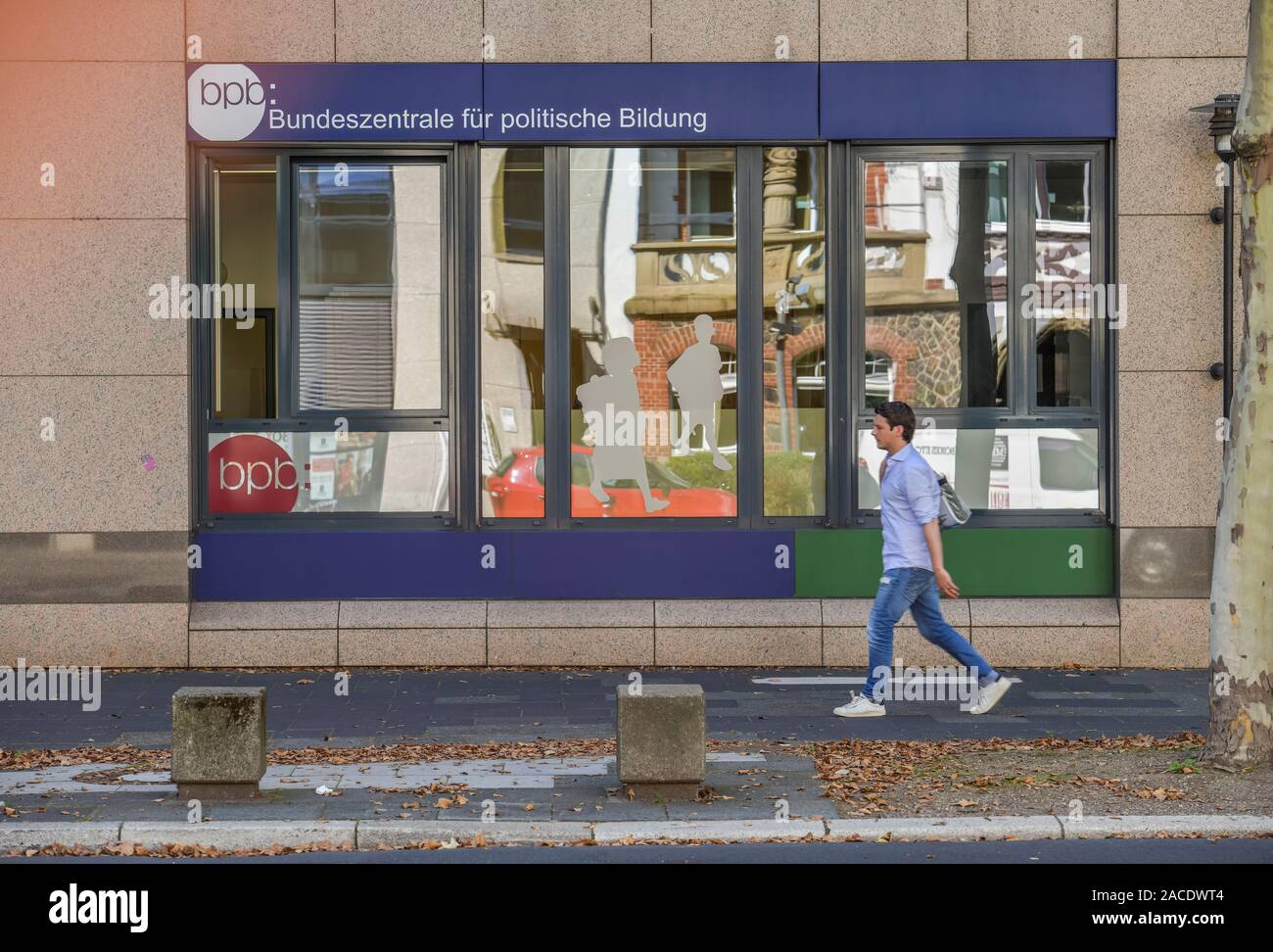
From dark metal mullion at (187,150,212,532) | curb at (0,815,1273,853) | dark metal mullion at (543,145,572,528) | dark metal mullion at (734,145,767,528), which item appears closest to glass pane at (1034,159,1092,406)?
dark metal mullion at (734,145,767,528)

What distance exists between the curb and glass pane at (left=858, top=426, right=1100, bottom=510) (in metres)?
5.63

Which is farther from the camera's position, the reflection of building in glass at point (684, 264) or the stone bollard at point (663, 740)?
the reflection of building in glass at point (684, 264)

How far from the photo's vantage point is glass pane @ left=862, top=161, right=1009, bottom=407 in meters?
12.9

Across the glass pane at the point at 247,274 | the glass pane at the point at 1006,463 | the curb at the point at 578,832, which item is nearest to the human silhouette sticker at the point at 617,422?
the glass pane at the point at 1006,463

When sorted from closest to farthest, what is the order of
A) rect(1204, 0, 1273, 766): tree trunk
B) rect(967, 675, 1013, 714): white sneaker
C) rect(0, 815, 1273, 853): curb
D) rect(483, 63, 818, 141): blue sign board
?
rect(0, 815, 1273, 853): curb
rect(1204, 0, 1273, 766): tree trunk
rect(967, 675, 1013, 714): white sneaker
rect(483, 63, 818, 141): blue sign board

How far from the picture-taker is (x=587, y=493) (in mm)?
12930

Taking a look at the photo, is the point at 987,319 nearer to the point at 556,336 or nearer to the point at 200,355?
the point at 556,336

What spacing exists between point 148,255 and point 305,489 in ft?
7.17

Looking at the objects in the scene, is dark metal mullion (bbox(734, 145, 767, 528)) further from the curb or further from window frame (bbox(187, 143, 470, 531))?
the curb

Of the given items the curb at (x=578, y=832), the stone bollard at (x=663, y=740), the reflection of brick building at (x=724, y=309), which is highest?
the reflection of brick building at (x=724, y=309)

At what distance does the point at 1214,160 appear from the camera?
497 inches

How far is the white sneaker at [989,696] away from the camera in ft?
34.6

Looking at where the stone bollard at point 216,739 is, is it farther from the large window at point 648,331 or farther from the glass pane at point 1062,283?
the glass pane at point 1062,283

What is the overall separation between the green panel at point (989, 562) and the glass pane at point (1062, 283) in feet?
3.69
